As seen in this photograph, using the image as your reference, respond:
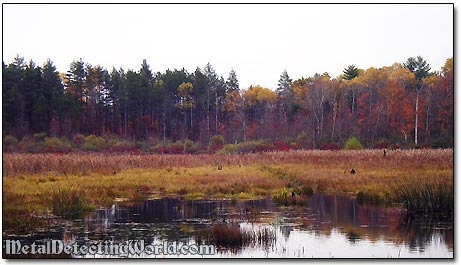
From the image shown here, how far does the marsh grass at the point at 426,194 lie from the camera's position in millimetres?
8703

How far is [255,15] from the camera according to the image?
8.88 meters

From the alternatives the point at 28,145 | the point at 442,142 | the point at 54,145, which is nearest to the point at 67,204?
the point at 54,145

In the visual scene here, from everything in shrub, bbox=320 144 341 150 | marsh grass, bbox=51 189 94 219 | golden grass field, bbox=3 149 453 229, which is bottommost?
marsh grass, bbox=51 189 94 219

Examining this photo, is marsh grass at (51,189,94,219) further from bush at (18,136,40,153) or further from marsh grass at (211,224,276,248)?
marsh grass at (211,224,276,248)

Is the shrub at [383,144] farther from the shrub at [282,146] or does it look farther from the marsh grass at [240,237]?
the marsh grass at [240,237]

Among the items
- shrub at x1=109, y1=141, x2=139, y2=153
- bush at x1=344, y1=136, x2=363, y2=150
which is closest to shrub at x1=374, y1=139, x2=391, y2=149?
bush at x1=344, y1=136, x2=363, y2=150

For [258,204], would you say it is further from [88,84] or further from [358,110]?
[88,84]

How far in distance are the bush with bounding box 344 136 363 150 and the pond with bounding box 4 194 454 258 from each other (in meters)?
0.86

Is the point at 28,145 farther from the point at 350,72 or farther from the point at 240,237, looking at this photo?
the point at 350,72

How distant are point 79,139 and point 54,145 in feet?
1.22

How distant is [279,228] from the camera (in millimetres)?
8914

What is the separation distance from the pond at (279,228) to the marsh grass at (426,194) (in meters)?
0.14

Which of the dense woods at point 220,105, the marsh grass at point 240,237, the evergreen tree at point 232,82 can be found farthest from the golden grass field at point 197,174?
the marsh grass at point 240,237

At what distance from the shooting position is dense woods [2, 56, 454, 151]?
930 cm
